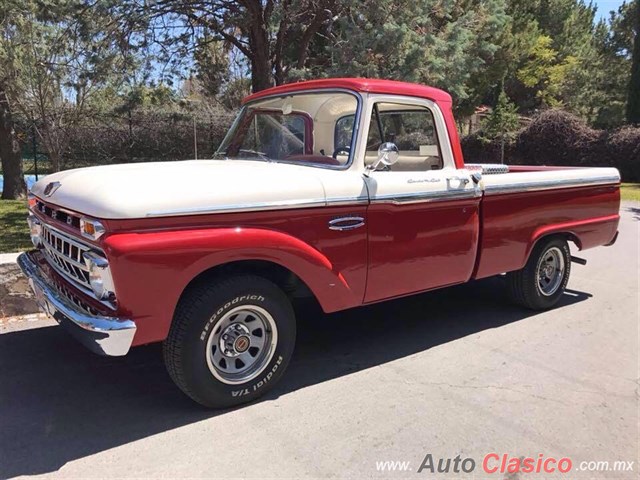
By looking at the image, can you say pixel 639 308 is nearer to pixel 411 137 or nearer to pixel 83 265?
pixel 411 137

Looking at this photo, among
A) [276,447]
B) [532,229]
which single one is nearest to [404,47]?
[532,229]

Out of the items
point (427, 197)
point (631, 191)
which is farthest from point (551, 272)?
point (631, 191)

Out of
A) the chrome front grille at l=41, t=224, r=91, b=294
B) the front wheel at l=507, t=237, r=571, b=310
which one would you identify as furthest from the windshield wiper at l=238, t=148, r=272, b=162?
the front wheel at l=507, t=237, r=571, b=310

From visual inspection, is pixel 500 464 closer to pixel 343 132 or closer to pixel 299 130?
pixel 343 132

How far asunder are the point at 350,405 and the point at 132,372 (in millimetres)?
1629

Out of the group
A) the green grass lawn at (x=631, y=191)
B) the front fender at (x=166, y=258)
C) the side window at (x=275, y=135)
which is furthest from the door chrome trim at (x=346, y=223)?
the green grass lawn at (x=631, y=191)

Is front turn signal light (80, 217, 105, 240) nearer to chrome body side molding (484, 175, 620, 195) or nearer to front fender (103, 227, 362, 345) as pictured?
front fender (103, 227, 362, 345)

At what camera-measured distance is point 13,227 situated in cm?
925

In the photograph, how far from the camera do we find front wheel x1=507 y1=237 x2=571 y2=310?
5438mm

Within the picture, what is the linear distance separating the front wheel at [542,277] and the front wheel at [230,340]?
271cm

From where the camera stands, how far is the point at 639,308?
5871 mm

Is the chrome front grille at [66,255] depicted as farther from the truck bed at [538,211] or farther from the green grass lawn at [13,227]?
the green grass lawn at [13,227]

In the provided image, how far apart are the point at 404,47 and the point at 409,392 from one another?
25.6 feet

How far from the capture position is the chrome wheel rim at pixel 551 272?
5.64 meters
